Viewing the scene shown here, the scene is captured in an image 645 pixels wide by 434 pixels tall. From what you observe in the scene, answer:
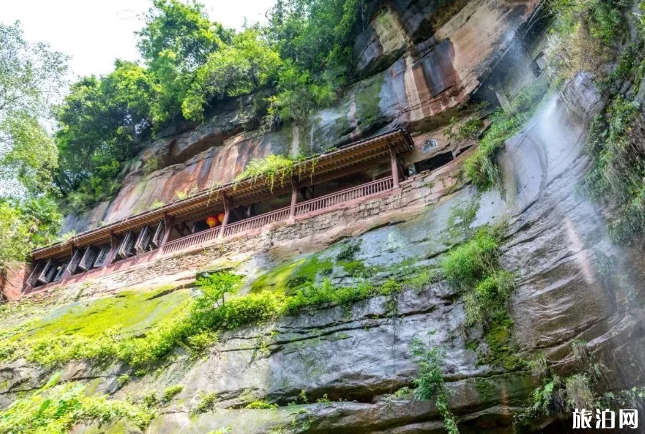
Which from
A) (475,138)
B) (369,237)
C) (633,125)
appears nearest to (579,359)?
(633,125)

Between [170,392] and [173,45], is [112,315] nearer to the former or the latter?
[170,392]

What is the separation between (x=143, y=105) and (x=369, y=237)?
74.1ft

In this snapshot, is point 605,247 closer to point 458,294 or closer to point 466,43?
point 458,294

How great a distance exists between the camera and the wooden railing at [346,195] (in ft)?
47.0

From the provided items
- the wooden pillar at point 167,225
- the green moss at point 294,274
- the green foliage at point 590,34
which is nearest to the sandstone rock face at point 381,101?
the wooden pillar at point 167,225

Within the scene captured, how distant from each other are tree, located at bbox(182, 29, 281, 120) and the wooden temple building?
26.9ft

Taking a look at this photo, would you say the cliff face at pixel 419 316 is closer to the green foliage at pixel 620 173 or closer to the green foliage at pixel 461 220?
the green foliage at pixel 461 220

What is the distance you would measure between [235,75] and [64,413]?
2126cm

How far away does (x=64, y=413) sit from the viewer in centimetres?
684

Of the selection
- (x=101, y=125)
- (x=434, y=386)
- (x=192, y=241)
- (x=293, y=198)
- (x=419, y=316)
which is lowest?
(x=434, y=386)

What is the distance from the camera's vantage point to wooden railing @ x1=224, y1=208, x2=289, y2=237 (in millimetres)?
15625

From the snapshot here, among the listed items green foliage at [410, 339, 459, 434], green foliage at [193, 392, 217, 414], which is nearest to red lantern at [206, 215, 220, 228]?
green foliage at [193, 392, 217, 414]

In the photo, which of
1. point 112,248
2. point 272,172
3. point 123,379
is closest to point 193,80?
point 112,248

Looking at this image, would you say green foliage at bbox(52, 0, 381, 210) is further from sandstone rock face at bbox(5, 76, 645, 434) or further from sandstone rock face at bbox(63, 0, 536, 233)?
sandstone rock face at bbox(5, 76, 645, 434)
